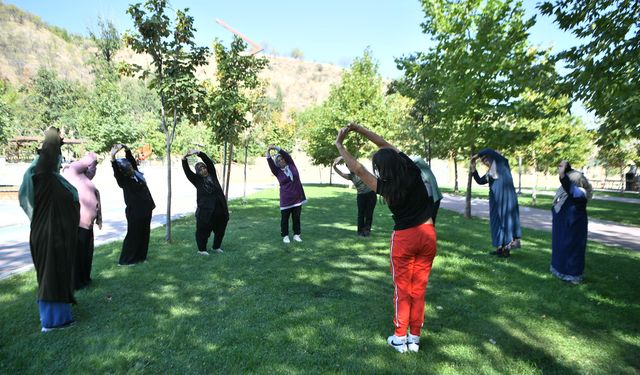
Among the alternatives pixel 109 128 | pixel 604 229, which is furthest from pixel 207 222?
pixel 109 128

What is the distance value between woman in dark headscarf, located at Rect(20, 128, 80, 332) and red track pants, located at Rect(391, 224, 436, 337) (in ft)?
10.8

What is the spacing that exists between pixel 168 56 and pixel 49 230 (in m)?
5.18

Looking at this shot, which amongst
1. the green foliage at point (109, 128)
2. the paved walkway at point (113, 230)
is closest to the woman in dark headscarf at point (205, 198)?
the paved walkway at point (113, 230)

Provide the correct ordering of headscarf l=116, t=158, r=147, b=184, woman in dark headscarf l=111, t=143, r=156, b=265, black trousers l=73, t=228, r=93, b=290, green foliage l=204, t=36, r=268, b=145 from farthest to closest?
green foliage l=204, t=36, r=268, b=145
woman in dark headscarf l=111, t=143, r=156, b=265
headscarf l=116, t=158, r=147, b=184
black trousers l=73, t=228, r=93, b=290

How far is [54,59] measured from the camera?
120375mm

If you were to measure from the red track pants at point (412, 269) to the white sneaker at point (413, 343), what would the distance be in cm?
4

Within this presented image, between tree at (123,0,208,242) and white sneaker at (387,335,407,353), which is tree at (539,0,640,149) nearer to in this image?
white sneaker at (387,335,407,353)

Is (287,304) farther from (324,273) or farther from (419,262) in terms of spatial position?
(419,262)

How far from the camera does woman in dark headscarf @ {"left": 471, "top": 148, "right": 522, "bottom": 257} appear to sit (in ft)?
22.3

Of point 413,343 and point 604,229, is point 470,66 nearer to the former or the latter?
point 604,229

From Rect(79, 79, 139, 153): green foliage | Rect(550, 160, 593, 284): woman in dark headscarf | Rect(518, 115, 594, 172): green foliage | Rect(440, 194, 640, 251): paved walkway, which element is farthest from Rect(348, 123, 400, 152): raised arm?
Rect(79, 79, 139, 153): green foliage

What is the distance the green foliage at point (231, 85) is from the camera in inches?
442

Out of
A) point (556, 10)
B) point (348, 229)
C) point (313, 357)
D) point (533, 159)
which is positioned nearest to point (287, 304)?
point (313, 357)

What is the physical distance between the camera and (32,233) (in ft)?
12.5
